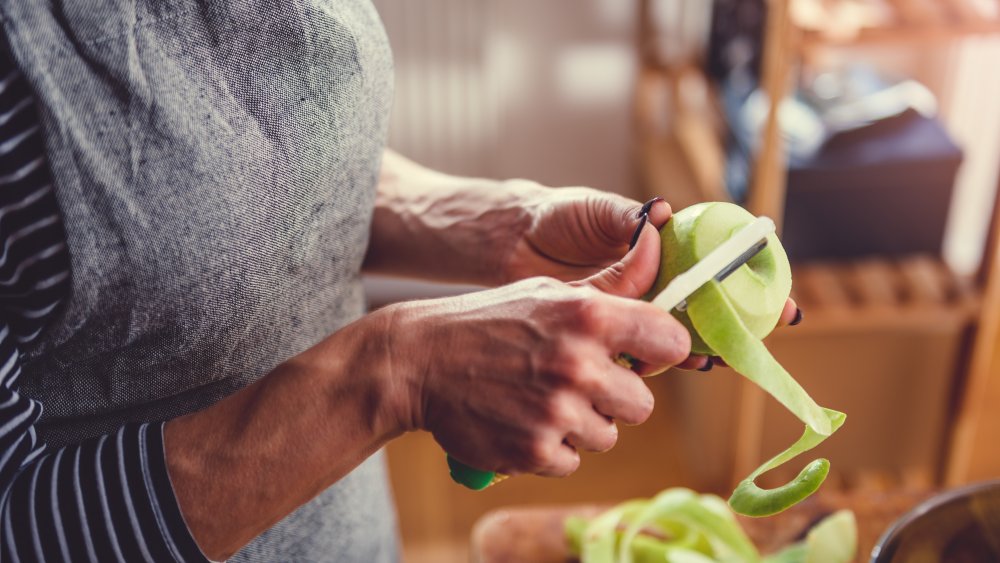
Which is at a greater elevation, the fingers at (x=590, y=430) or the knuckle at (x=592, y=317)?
the knuckle at (x=592, y=317)

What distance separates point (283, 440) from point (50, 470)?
151 mm

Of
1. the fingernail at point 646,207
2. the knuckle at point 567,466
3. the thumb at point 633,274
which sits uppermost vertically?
the fingernail at point 646,207

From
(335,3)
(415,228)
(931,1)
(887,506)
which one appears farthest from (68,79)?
(931,1)

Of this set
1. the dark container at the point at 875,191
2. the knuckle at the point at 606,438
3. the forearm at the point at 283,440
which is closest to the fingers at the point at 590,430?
the knuckle at the point at 606,438

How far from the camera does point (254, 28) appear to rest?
25.1 inches

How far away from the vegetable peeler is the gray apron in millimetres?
160

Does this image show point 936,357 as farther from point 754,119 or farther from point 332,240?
point 332,240

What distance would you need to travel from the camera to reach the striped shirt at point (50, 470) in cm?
56

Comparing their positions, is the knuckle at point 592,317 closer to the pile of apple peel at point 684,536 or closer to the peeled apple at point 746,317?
the peeled apple at point 746,317

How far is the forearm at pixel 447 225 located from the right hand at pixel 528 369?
0.25 meters

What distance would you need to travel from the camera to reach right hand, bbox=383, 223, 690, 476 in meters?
0.54

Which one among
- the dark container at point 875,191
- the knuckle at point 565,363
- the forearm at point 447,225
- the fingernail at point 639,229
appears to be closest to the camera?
the knuckle at point 565,363

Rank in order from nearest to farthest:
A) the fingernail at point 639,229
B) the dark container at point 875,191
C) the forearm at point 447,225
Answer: the fingernail at point 639,229 → the forearm at point 447,225 → the dark container at point 875,191

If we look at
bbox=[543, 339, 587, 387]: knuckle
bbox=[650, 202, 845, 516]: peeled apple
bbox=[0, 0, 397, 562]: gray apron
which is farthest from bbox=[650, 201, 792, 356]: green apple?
bbox=[0, 0, 397, 562]: gray apron
